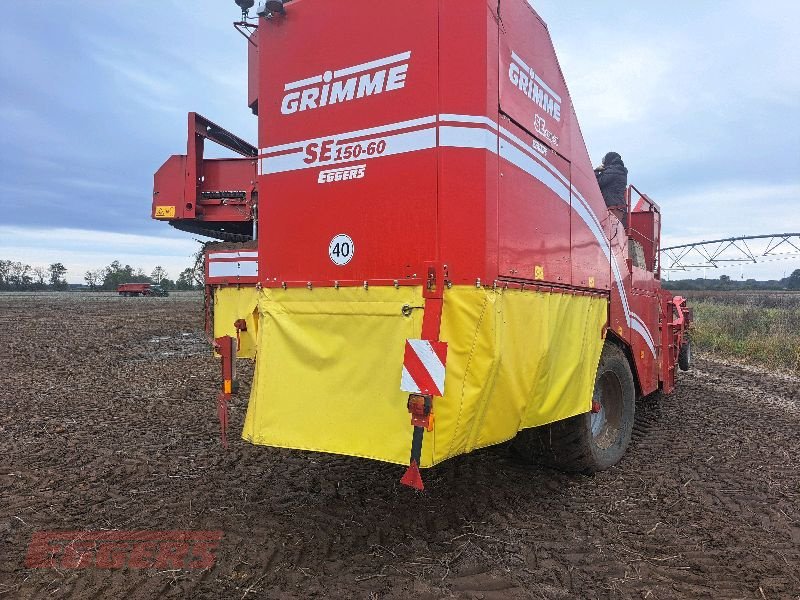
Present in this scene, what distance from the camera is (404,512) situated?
3773 mm

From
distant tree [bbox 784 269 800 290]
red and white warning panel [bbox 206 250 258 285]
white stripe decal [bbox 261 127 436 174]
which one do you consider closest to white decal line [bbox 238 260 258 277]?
red and white warning panel [bbox 206 250 258 285]

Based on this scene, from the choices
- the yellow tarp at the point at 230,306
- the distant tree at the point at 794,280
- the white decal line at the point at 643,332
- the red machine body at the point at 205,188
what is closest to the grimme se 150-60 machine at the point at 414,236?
the white decal line at the point at 643,332

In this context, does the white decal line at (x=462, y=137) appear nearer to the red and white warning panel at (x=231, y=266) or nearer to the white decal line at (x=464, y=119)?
the white decal line at (x=464, y=119)

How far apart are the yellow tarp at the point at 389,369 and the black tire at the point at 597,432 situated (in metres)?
0.64

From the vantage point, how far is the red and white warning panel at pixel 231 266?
6512 mm

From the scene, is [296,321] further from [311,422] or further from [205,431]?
[205,431]

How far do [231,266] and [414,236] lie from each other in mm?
4240

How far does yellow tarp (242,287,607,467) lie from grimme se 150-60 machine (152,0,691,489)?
1cm

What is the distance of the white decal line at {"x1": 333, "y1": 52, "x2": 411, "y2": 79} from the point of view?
3.18 m

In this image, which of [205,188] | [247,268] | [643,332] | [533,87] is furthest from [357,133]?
[205,188]

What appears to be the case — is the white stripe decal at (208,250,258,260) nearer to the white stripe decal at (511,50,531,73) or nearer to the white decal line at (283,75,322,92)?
the white decal line at (283,75,322,92)

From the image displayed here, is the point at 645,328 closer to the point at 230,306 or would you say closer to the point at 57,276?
the point at 230,306

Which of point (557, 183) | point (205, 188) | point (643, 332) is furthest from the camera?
point (205, 188)

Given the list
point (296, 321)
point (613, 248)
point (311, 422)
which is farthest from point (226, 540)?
point (613, 248)
